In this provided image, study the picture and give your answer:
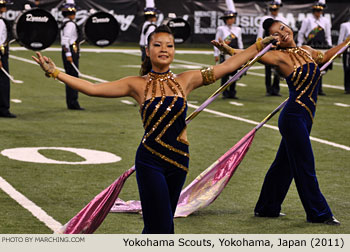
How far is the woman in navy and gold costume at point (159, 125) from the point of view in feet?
18.7

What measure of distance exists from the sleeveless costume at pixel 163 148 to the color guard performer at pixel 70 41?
9.54m

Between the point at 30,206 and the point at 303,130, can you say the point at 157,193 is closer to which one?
the point at 303,130

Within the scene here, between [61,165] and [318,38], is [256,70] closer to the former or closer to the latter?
[318,38]

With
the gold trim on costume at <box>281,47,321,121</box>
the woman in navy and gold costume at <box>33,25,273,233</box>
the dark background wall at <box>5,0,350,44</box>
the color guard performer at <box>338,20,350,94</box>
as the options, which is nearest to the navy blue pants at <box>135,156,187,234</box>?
the woman in navy and gold costume at <box>33,25,273,233</box>

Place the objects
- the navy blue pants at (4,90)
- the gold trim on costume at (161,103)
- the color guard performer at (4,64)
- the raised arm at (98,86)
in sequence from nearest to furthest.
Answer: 1. the gold trim on costume at (161,103)
2. the raised arm at (98,86)
3. the color guard performer at (4,64)
4. the navy blue pants at (4,90)

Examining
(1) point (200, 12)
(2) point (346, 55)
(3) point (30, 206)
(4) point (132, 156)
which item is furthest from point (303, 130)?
(1) point (200, 12)

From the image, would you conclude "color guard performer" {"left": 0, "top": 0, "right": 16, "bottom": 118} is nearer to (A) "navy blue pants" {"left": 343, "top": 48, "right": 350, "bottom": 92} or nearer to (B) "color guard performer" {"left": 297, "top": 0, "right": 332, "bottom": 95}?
(B) "color guard performer" {"left": 297, "top": 0, "right": 332, "bottom": 95}

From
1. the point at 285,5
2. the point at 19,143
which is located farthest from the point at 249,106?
the point at 285,5

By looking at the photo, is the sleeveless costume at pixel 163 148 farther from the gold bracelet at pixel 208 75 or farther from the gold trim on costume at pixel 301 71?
the gold trim on costume at pixel 301 71

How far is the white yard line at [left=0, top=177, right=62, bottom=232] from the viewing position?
7398 millimetres

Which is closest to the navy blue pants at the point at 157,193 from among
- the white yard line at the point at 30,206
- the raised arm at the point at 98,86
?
the raised arm at the point at 98,86

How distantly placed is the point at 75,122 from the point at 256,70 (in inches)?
450

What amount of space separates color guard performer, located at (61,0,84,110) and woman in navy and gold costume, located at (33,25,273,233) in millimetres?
9401

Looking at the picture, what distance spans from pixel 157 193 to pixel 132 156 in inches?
206
